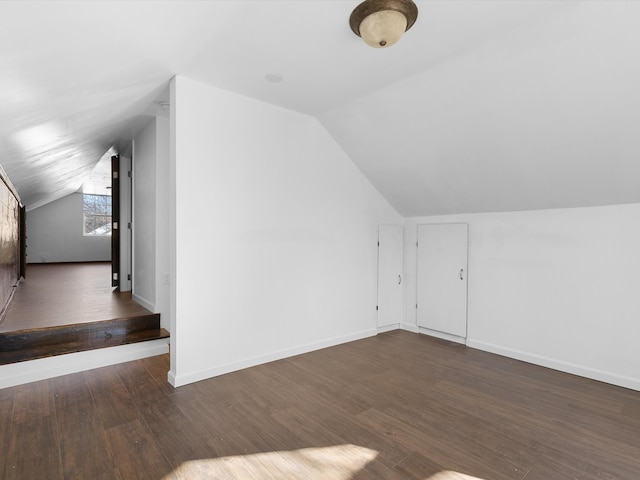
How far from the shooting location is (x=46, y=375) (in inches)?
125

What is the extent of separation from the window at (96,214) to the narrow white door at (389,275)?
36.7ft

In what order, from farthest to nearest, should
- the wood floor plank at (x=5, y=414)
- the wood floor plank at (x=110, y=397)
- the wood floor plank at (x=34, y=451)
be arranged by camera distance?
the wood floor plank at (x=110, y=397)
the wood floor plank at (x=5, y=414)
the wood floor plank at (x=34, y=451)

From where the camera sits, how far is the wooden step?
10.6 ft

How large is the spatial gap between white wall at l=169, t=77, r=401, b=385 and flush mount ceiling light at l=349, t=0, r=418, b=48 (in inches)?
66.8

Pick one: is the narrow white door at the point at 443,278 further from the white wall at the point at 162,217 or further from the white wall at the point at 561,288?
the white wall at the point at 162,217

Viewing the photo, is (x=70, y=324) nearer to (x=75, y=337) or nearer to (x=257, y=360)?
(x=75, y=337)

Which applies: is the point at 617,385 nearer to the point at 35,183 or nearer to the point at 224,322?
the point at 224,322

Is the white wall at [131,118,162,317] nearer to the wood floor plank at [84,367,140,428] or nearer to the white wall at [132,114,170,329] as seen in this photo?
the white wall at [132,114,170,329]

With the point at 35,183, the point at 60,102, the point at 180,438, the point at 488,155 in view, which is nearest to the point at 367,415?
the point at 180,438

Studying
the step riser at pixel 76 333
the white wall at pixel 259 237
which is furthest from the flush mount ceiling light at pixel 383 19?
the step riser at pixel 76 333

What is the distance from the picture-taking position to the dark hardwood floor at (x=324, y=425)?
2014 mm

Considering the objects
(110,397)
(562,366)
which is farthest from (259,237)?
(562,366)

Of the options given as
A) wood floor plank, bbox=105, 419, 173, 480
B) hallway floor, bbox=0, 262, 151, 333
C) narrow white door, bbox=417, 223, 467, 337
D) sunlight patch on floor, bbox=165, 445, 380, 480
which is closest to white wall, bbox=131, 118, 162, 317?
hallway floor, bbox=0, 262, 151, 333

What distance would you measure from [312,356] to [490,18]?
3445 millimetres
